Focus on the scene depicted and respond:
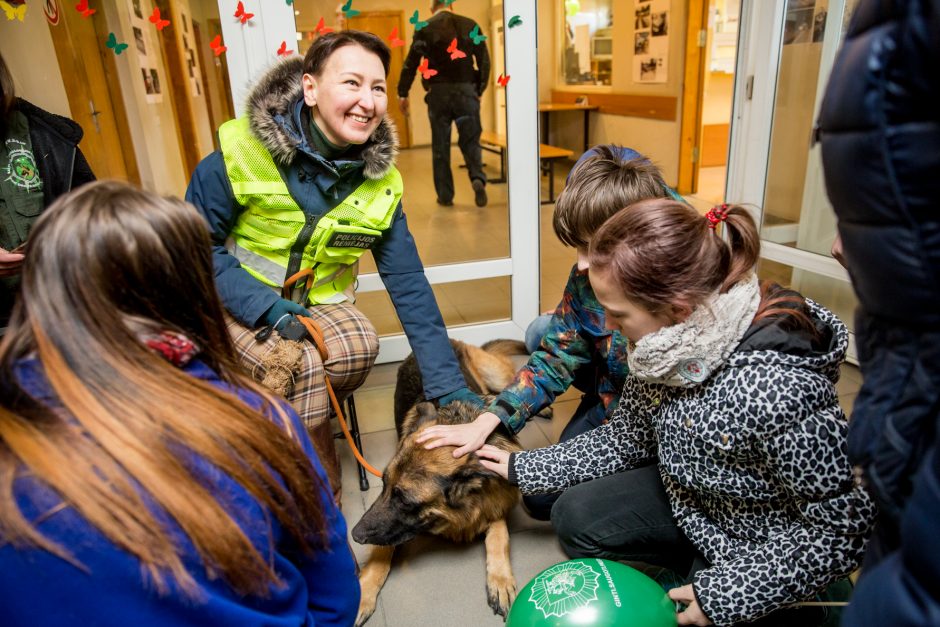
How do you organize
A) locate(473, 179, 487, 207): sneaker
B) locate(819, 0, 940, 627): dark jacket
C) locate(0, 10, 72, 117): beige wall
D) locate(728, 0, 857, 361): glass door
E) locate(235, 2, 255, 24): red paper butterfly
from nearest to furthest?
locate(819, 0, 940, 627): dark jacket → locate(0, 10, 72, 117): beige wall → locate(235, 2, 255, 24): red paper butterfly → locate(728, 0, 857, 361): glass door → locate(473, 179, 487, 207): sneaker

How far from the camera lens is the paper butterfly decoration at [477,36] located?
10.2ft

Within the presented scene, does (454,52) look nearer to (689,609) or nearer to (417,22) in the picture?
(417,22)

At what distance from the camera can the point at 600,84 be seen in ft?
30.4

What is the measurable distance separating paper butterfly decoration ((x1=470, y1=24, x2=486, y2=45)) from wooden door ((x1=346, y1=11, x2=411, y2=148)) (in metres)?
0.36

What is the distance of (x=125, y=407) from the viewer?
2.42 ft

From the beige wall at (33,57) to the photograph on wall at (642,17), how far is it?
7.03m

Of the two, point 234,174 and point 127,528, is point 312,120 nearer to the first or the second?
point 234,174

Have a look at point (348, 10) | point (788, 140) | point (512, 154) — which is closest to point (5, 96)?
point (348, 10)

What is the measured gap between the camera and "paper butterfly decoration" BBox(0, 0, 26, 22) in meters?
2.35

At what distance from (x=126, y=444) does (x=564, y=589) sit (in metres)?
1.06

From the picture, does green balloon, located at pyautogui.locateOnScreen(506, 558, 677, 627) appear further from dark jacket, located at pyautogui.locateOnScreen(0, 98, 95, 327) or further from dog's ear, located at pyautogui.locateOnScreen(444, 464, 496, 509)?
dark jacket, located at pyautogui.locateOnScreen(0, 98, 95, 327)

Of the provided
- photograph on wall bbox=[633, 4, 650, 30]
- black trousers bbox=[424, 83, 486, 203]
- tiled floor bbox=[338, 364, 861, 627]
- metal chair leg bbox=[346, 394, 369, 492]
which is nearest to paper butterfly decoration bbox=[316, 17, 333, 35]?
black trousers bbox=[424, 83, 486, 203]

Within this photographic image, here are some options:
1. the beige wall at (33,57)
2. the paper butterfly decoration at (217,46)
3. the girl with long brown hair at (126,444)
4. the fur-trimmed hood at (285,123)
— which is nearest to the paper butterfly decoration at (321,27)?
the paper butterfly decoration at (217,46)

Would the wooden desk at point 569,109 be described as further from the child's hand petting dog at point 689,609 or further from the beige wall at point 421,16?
the child's hand petting dog at point 689,609
